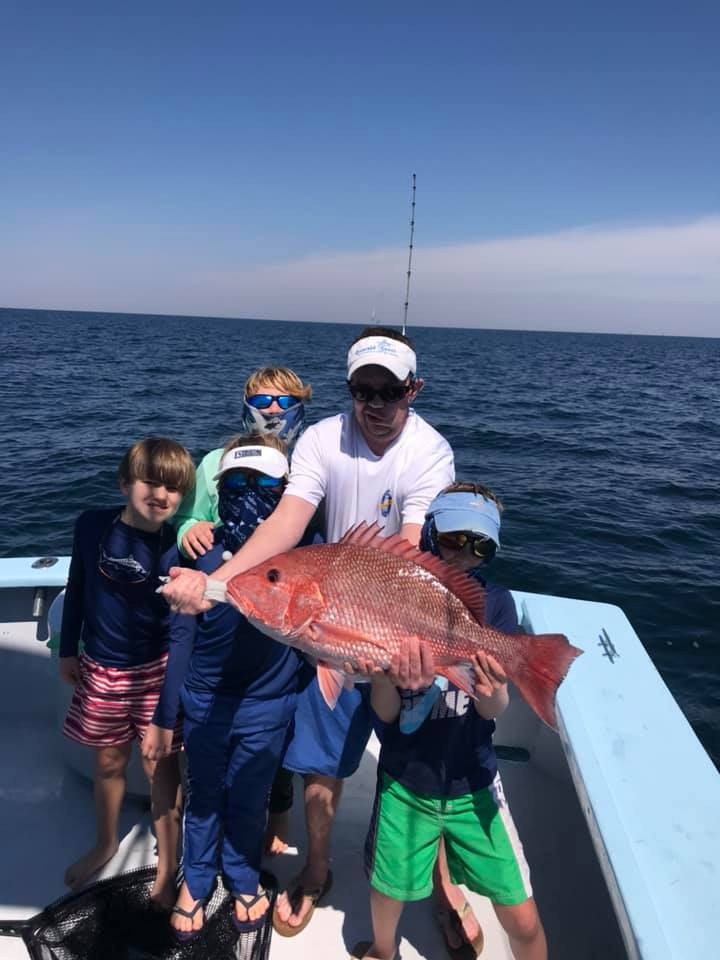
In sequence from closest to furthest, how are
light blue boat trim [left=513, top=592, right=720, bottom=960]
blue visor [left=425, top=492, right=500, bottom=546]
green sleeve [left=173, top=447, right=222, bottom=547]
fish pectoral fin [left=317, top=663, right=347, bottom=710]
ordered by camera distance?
light blue boat trim [left=513, top=592, right=720, bottom=960]
fish pectoral fin [left=317, top=663, right=347, bottom=710]
blue visor [left=425, top=492, right=500, bottom=546]
green sleeve [left=173, top=447, right=222, bottom=547]

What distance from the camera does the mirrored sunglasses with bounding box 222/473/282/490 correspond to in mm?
2682

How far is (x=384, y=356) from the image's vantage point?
8.34 feet

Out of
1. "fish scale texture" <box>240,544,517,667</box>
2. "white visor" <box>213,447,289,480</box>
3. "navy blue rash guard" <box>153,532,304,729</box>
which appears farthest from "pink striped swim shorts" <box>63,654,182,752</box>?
"fish scale texture" <box>240,544,517,667</box>

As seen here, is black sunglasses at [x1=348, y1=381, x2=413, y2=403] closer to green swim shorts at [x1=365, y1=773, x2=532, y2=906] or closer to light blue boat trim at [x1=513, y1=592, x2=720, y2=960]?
light blue boat trim at [x1=513, y1=592, x2=720, y2=960]

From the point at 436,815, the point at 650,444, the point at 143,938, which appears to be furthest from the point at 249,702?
the point at 650,444

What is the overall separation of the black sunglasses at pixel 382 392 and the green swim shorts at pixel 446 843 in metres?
1.62

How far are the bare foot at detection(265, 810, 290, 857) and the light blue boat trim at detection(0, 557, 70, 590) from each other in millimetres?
1868

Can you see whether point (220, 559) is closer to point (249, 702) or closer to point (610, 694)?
point (249, 702)

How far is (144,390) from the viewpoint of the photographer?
82.5ft

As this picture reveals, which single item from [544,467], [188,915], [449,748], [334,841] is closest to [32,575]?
[188,915]

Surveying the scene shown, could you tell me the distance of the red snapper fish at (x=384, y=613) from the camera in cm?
205

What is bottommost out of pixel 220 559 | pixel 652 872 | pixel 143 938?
pixel 143 938

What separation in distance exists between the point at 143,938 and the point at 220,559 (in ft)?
5.94

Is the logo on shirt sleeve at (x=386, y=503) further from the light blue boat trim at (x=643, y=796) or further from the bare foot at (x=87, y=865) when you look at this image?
the bare foot at (x=87, y=865)
